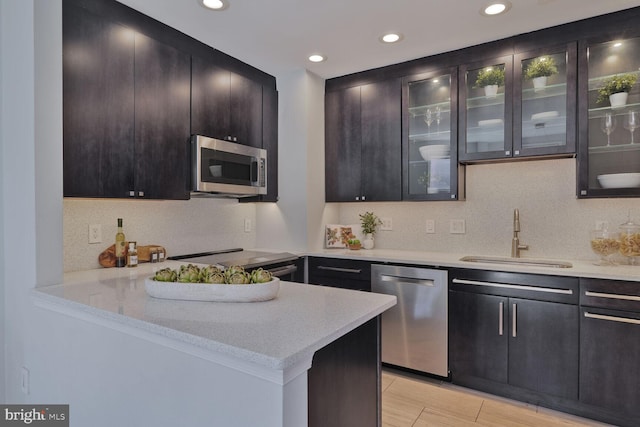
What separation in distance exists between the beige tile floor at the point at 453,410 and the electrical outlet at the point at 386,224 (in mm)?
1370

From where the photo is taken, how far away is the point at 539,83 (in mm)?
2646

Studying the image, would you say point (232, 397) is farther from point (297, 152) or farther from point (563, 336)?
point (297, 152)

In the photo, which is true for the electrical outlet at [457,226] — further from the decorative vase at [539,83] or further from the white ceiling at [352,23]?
the white ceiling at [352,23]

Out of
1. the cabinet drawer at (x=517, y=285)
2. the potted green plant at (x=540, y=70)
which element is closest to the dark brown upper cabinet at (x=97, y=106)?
the cabinet drawer at (x=517, y=285)

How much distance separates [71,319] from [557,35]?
10.9ft

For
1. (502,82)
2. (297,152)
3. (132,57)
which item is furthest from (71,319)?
(502,82)

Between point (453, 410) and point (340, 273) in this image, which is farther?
point (340, 273)

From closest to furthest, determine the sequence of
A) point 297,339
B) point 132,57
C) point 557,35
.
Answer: point 297,339
point 132,57
point 557,35

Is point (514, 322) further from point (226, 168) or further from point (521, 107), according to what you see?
point (226, 168)

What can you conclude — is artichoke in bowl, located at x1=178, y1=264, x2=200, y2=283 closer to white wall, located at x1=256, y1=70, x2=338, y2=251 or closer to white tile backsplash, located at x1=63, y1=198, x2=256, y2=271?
white tile backsplash, located at x1=63, y1=198, x2=256, y2=271

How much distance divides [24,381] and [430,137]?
10.0ft

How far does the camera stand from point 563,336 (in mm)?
2291

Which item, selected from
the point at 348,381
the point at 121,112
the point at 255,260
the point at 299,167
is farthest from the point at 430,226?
the point at 121,112

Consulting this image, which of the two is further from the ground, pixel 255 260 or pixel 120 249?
pixel 120 249
